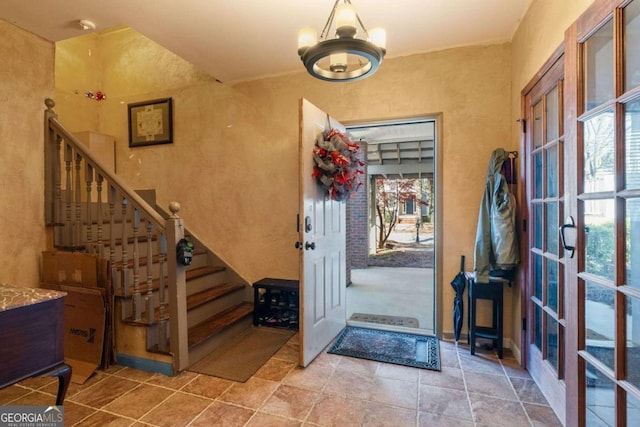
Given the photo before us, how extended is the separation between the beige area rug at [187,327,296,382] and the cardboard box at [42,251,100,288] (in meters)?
1.02

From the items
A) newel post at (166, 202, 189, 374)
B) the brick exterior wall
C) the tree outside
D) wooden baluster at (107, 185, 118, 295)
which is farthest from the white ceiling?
the tree outside

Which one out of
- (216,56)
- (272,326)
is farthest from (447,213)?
(216,56)

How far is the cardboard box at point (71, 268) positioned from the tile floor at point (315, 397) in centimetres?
69

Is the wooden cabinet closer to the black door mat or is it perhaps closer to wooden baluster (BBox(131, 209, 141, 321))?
wooden baluster (BBox(131, 209, 141, 321))

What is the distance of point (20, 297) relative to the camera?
1.32 meters

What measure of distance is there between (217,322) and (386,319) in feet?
5.86

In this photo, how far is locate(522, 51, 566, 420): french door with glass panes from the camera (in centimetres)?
180

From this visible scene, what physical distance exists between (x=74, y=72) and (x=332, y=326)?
4.23 metres

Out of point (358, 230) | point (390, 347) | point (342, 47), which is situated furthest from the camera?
point (358, 230)

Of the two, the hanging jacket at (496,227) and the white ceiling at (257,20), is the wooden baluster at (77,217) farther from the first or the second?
the hanging jacket at (496,227)

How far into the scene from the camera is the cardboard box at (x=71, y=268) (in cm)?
234

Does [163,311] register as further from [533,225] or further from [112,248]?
[533,225]

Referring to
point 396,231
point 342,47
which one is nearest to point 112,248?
point 342,47

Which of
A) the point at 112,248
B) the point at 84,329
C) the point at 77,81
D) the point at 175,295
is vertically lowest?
the point at 84,329
